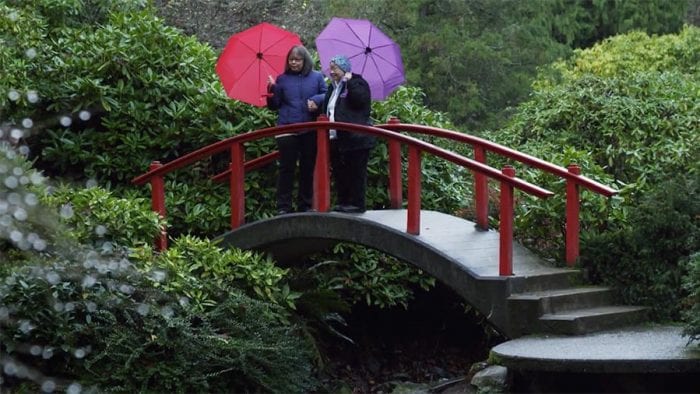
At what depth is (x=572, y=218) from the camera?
8.67 m

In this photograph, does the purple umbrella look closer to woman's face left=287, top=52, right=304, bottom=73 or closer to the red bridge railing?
woman's face left=287, top=52, right=304, bottom=73

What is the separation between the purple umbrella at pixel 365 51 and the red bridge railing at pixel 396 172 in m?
0.49

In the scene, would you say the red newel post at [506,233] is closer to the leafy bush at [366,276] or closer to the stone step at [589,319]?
the stone step at [589,319]

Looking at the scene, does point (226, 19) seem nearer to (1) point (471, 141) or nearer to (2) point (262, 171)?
(2) point (262, 171)

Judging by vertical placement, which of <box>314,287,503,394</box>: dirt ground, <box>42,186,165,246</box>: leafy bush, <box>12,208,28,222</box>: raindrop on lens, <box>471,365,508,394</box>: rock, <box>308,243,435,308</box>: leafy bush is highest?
<box>12,208,28,222</box>: raindrop on lens

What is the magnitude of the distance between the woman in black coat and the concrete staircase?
5.97 feet

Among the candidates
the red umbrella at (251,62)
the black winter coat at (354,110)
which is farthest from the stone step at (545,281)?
the red umbrella at (251,62)

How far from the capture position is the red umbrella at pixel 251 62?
10258mm

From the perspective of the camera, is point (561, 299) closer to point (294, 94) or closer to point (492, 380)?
point (492, 380)

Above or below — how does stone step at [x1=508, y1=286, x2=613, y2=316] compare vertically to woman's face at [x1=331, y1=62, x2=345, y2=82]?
below

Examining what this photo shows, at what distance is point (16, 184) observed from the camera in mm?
4574

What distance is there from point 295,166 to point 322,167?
1.81 feet

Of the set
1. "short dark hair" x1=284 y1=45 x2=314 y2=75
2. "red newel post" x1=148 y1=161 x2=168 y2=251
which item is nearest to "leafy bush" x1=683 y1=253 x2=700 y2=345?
"short dark hair" x1=284 y1=45 x2=314 y2=75

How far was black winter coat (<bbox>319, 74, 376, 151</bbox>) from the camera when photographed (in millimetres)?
9477
